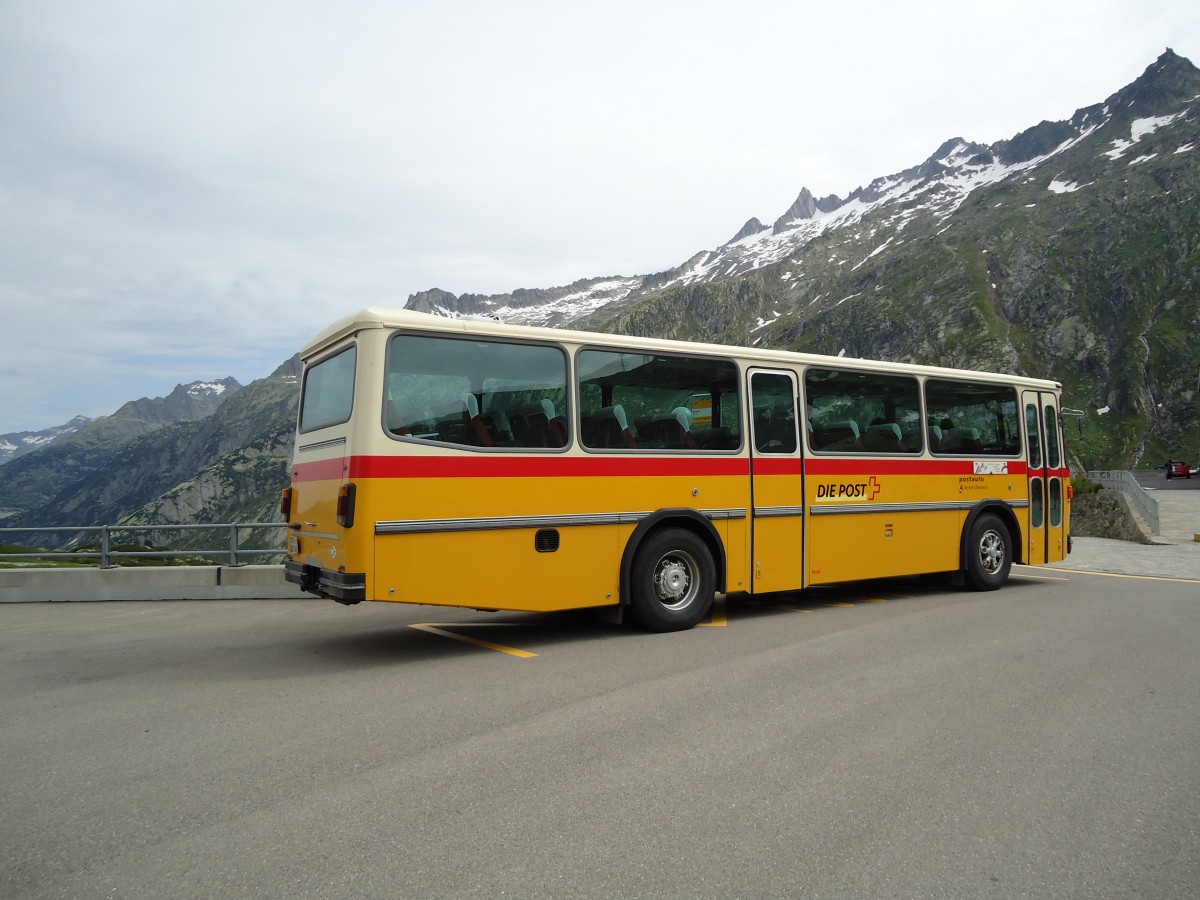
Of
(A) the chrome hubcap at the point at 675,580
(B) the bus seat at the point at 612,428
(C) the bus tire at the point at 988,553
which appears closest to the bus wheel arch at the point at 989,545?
(C) the bus tire at the point at 988,553

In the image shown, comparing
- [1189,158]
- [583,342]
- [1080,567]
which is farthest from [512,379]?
[1189,158]

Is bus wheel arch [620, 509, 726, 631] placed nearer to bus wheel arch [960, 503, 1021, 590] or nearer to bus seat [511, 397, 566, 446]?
bus seat [511, 397, 566, 446]

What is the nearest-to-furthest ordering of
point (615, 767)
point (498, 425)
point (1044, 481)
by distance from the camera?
point (615, 767) → point (498, 425) → point (1044, 481)

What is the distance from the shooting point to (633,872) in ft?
10.7

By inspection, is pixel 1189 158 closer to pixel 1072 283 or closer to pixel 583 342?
pixel 1072 283

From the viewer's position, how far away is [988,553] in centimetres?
1184

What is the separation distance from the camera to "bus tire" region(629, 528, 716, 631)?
8500 mm

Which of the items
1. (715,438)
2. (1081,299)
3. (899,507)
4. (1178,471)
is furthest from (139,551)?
(1081,299)

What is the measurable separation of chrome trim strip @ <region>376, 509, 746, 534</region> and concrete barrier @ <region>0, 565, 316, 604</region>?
20.8 ft

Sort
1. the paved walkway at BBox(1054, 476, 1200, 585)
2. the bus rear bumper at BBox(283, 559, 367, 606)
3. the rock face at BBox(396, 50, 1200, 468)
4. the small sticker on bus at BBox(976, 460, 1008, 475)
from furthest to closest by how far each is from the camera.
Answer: the rock face at BBox(396, 50, 1200, 468), the paved walkway at BBox(1054, 476, 1200, 585), the small sticker on bus at BBox(976, 460, 1008, 475), the bus rear bumper at BBox(283, 559, 367, 606)

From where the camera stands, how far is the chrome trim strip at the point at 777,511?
942 centimetres

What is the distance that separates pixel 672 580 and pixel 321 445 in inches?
149

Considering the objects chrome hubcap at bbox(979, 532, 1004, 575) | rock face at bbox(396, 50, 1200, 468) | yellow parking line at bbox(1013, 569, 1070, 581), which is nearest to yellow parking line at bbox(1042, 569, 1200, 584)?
yellow parking line at bbox(1013, 569, 1070, 581)

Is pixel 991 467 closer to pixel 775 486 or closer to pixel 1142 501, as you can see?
pixel 775 486
